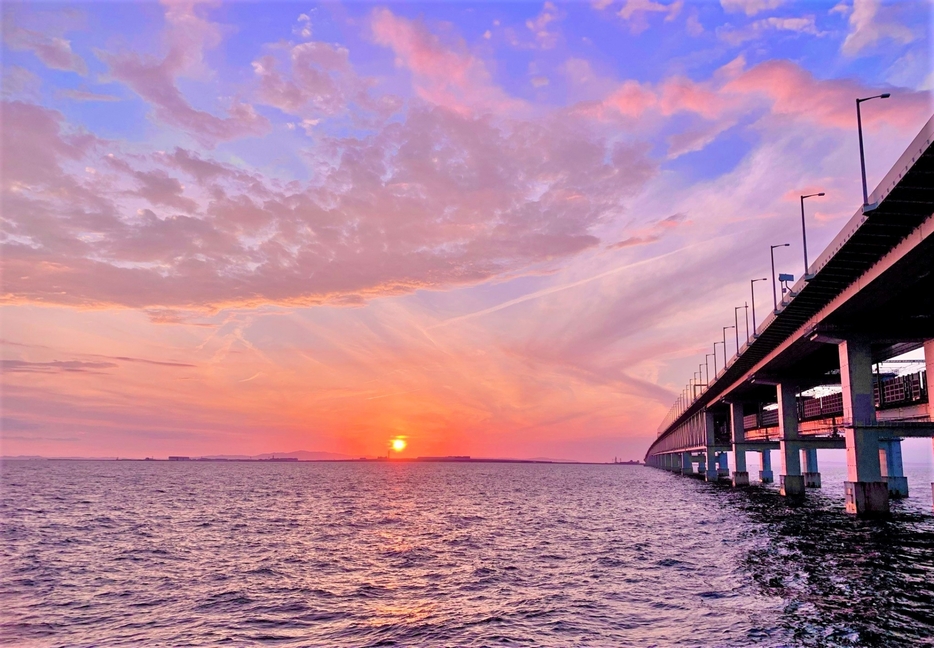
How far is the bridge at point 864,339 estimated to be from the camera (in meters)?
33.9

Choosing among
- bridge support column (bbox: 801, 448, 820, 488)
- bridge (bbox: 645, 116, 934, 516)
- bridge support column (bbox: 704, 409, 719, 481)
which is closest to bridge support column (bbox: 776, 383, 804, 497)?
bridge (bbox: 645, 116, 934, 516)

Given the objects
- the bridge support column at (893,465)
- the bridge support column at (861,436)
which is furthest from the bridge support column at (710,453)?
the bridge support column at (861,436)

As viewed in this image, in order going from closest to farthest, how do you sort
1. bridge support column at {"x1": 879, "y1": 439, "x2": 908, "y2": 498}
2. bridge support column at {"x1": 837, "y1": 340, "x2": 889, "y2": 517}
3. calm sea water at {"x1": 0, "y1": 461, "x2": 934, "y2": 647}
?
1. calm sea water at {"x1": 0, "y1": 461, "x2": 934, "y2": 647}
2. bridge support column at {"x1": 837, "y1": 340, "x2": 889, "y2": 517}
3. bridge support column at {"x1": 879, "y1": 439, "x2": 908, "y2": 498}

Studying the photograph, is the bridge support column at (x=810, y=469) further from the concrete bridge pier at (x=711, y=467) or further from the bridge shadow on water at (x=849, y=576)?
the bridge shadow on water at (x=849, y=576)

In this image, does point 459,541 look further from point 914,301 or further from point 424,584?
point 914,301

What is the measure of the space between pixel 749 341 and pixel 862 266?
3268 cm

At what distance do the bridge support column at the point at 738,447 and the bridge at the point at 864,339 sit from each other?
375 inches

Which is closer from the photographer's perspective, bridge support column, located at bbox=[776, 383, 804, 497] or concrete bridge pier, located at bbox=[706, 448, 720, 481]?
bridge support column, located at bbox=[776, 383, 804, 497]

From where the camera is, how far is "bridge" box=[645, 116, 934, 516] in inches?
1335

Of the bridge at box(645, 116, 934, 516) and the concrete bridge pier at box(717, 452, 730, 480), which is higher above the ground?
the bridge at box(645, 116, 934, 516)

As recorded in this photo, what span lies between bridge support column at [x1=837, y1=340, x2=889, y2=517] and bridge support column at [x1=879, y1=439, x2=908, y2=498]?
27.4 meters

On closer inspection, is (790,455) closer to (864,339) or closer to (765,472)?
(864,339)

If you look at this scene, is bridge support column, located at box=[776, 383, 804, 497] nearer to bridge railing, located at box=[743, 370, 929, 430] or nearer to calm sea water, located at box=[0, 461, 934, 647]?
bridge railing, located at box=[743, 370, 929, 430]

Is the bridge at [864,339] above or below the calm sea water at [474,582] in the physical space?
above
